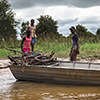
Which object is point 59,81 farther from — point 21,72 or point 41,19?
point 41,19

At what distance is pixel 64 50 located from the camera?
487 inches

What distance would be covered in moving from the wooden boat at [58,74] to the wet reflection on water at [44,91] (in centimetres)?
16

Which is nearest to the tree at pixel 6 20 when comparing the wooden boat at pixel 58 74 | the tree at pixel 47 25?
the tree at pixel 47 25

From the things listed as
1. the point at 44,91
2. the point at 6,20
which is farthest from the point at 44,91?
the point at 6,20

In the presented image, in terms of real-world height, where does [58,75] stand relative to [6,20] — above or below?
below

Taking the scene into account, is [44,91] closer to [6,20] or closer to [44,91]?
[44,91]

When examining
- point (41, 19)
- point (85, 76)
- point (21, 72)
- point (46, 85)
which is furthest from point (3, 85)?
point (41, 19)

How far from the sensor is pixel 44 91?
208 inches

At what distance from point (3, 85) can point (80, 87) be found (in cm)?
236

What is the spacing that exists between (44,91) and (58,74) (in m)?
0.71

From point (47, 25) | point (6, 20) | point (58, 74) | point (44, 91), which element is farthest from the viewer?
point (47, 25)

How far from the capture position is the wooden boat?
5426 mm

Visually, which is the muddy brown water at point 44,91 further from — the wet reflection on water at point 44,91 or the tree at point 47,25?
the tree at point 47,25

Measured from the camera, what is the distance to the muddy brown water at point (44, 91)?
4797 millimetres
